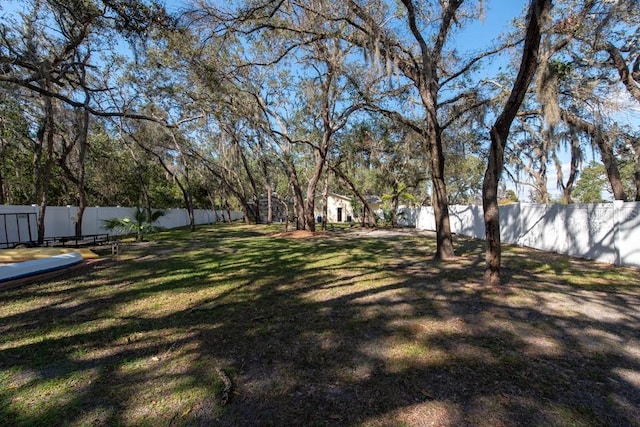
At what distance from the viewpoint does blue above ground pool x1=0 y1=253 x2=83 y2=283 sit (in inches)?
246

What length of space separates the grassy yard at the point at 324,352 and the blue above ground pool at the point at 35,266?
0.53m

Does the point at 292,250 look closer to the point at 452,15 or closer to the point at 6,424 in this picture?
the point at 452,15

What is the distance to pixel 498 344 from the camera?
341 centimetres

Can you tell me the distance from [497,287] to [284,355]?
398 centimetres

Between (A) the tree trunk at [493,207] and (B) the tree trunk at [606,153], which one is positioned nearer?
(A) the tree trunk at [493,207]

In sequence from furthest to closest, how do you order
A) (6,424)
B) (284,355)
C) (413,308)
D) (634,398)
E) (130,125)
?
(130,125) → (413,308) → (284,355) → (634,398) → (6,424)

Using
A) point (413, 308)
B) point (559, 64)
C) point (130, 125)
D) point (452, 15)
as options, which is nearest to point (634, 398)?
point (413, 308)

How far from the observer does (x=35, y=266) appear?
676 centimetres

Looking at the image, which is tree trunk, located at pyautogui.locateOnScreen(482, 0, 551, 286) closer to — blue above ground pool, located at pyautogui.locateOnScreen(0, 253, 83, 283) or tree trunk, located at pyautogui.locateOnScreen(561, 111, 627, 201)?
tree trunk, located at pyautogui.locateOnScreen(561, 111, 627, 201)

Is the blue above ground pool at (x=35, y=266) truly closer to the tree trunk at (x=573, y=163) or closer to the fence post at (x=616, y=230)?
the fence post at (x=616, y=230)

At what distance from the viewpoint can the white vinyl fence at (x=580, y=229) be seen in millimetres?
7289

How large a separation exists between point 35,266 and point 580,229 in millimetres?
12420

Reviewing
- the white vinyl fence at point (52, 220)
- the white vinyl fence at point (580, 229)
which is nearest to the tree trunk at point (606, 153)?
the white vinyl fence at point (580, 229)

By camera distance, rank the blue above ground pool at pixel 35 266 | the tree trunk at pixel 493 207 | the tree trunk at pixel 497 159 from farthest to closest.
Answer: the blue above ground pool at pixel 35 266 < the tree trunk at pixel 493 207 < the tree trunk at pixel 497 159
